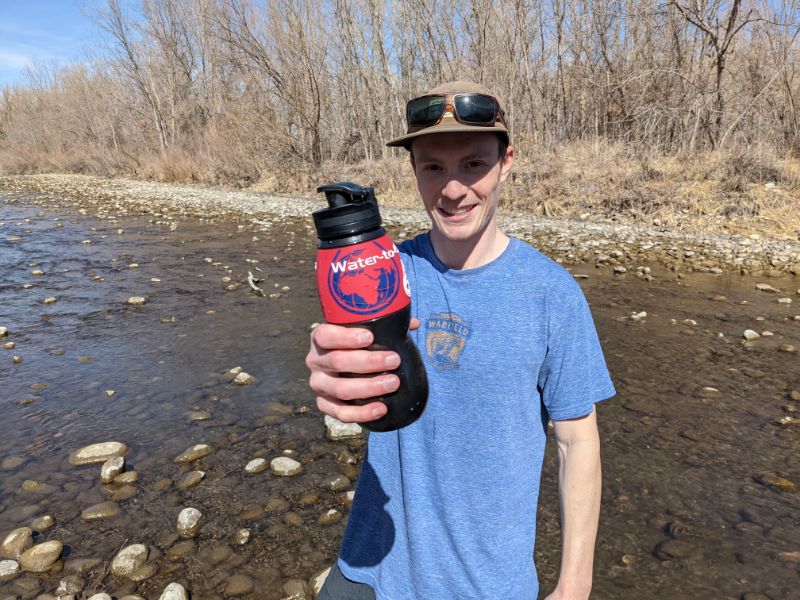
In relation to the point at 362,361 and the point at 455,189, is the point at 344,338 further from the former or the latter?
the point at 455,189

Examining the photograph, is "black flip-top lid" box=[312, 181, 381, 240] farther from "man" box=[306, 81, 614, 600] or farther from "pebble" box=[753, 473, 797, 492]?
"pebble" box=[753, 473, 797, 492]

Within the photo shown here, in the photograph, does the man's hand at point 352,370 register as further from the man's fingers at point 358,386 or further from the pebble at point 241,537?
the pebble at point 241,537

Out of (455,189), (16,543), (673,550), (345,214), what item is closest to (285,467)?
(16,543)

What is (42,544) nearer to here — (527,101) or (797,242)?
(797,242)

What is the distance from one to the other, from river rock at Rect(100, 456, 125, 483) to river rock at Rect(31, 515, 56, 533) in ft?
1.46

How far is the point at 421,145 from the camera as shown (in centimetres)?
180

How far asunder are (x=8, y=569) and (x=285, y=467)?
1.67 m

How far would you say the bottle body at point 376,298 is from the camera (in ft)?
4.68

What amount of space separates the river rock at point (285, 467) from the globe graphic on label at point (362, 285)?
291cm

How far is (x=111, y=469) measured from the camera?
3914 mm

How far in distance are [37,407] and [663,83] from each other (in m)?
18.1

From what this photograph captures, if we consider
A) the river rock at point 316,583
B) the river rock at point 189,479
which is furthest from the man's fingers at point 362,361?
the river rock at point 189,479

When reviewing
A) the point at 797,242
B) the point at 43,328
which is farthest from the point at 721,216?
the point at 43,328

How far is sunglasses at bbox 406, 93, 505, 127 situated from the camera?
167 centimetres
